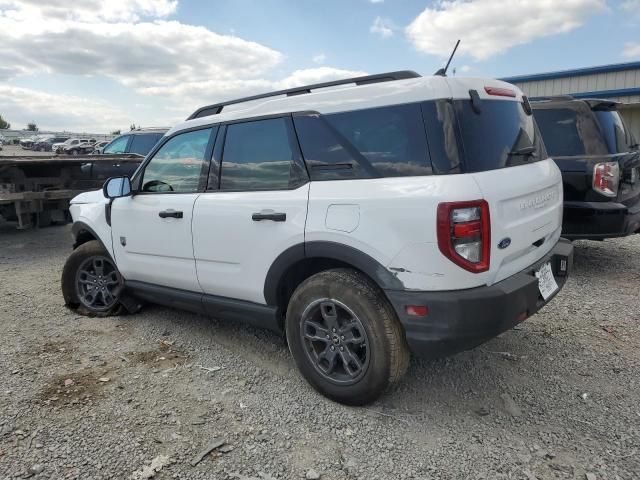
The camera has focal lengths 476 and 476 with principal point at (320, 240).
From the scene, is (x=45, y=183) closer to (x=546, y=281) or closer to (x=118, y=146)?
(x=118, y=146)

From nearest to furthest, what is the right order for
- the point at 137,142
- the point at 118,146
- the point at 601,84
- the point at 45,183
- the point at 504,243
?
the point at 504,243, the point at 45,183, the point at 137,142, the point at 118,146, the point at 601,84

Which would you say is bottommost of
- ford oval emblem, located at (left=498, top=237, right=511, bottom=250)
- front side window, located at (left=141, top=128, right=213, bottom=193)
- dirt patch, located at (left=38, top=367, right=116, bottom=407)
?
dirt patch, located at (left=38, top=367, right=116, bottom=407)

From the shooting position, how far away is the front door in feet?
11.7

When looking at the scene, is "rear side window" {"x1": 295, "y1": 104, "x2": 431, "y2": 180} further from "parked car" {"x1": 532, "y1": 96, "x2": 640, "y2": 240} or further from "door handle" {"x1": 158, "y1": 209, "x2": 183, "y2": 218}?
"parked car" {"x1": 532, "y1": 96, "x2": 640, "y2": 240}

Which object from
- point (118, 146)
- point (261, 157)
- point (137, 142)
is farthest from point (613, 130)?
point (118, 146)

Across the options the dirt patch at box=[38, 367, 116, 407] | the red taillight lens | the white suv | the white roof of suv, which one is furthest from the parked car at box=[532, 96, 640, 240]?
the dirt patch at box=[38, 367, 116, 407]

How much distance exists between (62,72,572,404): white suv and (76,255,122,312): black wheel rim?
100cm

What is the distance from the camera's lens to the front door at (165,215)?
3.57 meters

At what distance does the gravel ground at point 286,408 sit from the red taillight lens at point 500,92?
1.86m

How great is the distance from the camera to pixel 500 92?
9.50 ft

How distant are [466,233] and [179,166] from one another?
2357 millimetres

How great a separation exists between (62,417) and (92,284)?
6.37 ft

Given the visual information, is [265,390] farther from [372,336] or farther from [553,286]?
[553,286]

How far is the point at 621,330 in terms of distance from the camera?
3965 millimetres
